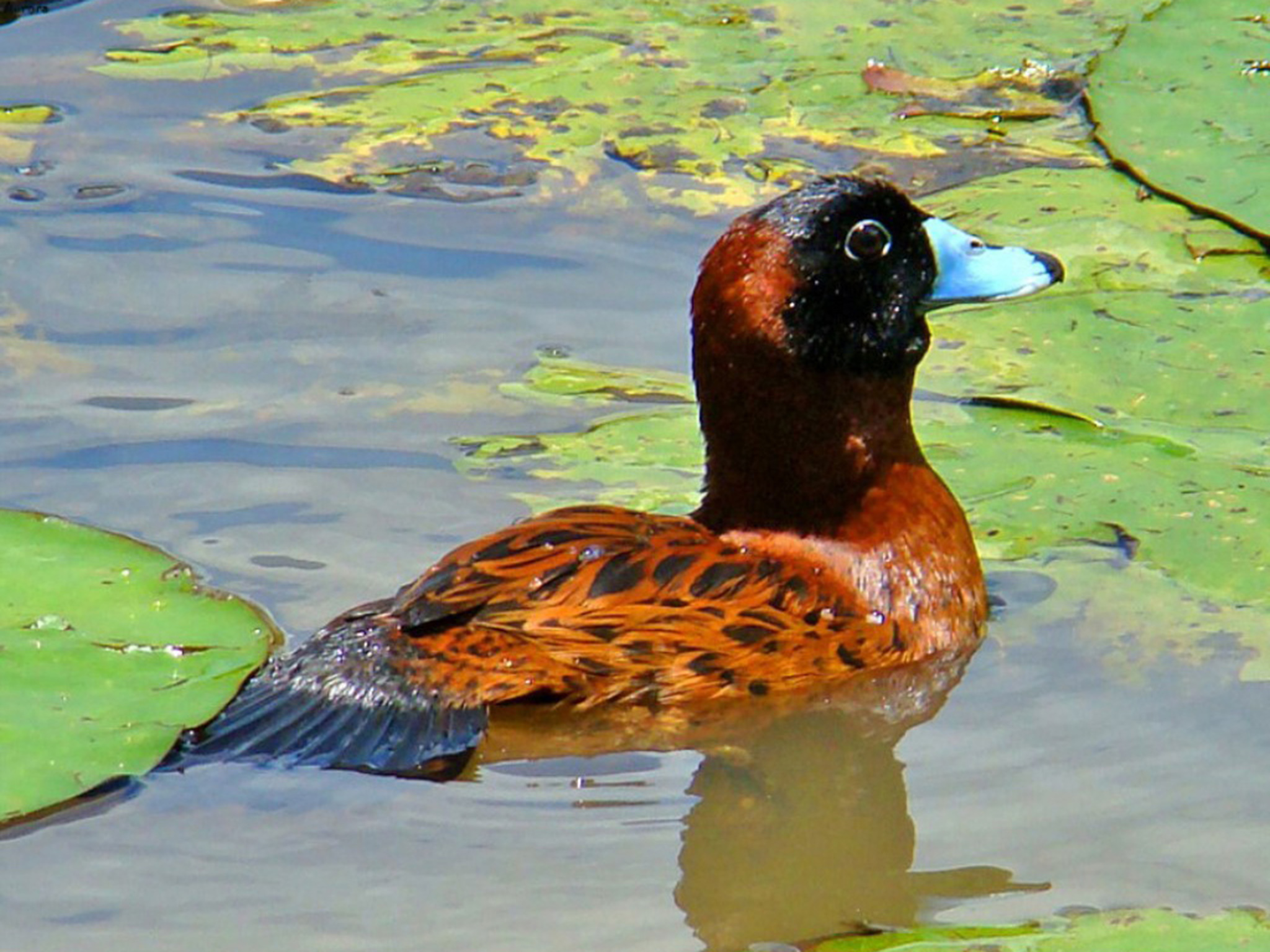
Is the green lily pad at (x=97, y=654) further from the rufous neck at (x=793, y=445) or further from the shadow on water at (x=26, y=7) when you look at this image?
the shadow on water at (x=26, y=7)

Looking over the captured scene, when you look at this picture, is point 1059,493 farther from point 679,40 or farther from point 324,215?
point 679,40

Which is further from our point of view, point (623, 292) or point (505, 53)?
point (505, 53)

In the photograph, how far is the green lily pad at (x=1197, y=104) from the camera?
777cm

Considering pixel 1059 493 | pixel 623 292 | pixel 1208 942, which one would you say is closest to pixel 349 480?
pixel 623 292

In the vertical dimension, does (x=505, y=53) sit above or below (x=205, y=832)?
above

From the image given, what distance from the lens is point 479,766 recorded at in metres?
5.43

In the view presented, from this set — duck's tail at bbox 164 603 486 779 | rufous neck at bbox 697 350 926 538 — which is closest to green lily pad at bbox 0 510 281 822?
duck's tail at bbox 164 603 486 779

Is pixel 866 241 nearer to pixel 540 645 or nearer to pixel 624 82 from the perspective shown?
pixel 540 645

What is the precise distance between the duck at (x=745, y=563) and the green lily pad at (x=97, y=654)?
6.1 inches

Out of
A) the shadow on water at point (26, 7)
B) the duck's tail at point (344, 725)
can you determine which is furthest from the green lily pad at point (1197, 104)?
the shadow on water at point (26, 7)

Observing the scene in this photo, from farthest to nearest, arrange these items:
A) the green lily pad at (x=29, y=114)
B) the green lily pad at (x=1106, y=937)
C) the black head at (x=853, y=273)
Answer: the green lily pad at (x=29, y=114)
the black head at (x=853, y=273)
the green lily pad at (x=1106, y=937)

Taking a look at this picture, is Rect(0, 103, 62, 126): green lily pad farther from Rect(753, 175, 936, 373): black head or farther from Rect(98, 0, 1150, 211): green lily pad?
Rect(753, 175, 936, 373): black head

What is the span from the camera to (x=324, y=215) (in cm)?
872

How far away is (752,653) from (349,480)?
6.01 feet
